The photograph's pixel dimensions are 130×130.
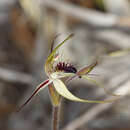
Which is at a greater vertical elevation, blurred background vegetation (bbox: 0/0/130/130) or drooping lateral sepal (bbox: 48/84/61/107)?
drooping lateral sepal (bbox: 48/84/61/107)

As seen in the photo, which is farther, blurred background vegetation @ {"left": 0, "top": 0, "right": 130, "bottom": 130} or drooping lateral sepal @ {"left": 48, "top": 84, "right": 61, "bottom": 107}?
blurred background vegetation @ {"left": 0, "top": 0, "right": 130, "bottom": 130}

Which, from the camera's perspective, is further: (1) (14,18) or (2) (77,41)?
(1) (14,18)

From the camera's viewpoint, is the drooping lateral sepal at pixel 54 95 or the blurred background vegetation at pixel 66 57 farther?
the blurred background vegetation at pixel 66 57

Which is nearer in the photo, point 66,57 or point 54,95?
point 54,95

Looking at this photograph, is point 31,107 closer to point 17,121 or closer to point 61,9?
point 17,121

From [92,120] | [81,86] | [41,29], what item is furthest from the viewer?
[41,29]

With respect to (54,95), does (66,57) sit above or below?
below

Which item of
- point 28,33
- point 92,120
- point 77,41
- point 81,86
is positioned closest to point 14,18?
point 28,33

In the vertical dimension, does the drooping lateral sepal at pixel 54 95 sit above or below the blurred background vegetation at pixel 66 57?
above
